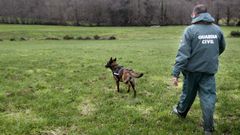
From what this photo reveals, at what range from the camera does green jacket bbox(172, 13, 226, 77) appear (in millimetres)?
7422

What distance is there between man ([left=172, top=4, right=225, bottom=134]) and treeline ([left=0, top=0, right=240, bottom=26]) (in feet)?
261

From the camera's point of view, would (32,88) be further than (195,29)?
Yes

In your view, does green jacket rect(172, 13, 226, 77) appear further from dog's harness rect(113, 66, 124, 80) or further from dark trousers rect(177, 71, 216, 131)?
dog's harness rect(113, 66, 124, 80)

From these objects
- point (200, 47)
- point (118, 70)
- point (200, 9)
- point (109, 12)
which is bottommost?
point (118, 70)

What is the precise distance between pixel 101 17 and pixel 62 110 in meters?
81.7

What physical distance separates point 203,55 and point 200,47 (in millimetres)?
163

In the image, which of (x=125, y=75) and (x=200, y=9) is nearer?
(x=200, y=9)

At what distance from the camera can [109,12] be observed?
90812 millimetres

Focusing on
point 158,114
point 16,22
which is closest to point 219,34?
point 158,114

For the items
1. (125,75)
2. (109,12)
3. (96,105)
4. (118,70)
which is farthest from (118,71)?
(109,12)

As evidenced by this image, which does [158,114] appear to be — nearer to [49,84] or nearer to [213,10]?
[49,84]

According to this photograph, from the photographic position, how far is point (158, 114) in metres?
9.20

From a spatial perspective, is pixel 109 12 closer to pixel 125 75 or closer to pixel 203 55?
pixel 125 75

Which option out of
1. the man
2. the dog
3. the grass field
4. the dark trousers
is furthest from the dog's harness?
the man
